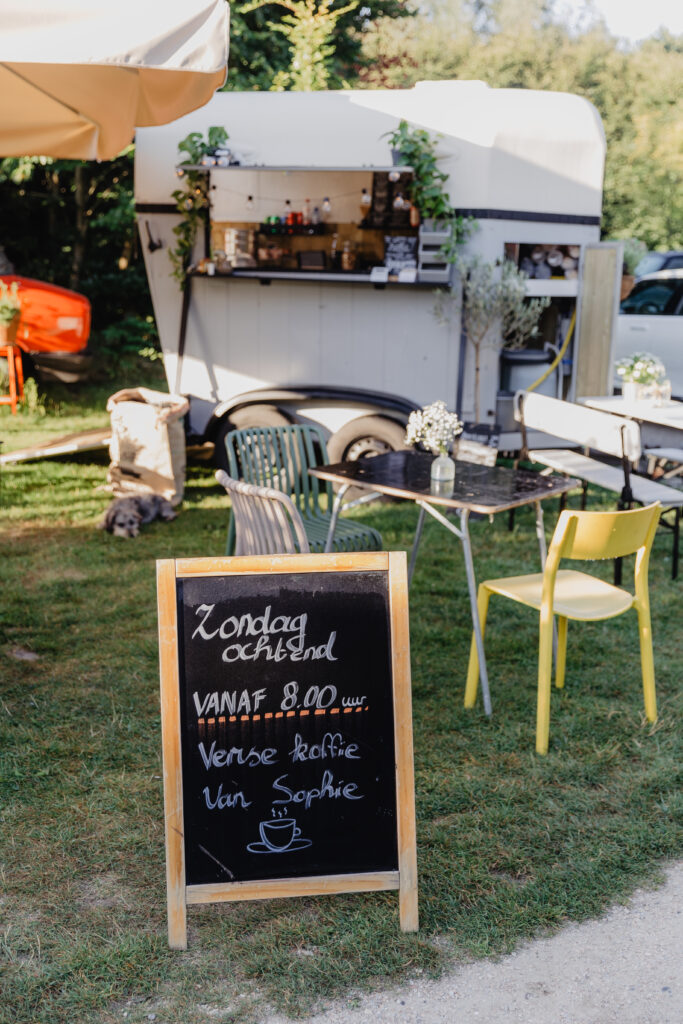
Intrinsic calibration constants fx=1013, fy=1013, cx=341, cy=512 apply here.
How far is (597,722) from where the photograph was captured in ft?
13.8

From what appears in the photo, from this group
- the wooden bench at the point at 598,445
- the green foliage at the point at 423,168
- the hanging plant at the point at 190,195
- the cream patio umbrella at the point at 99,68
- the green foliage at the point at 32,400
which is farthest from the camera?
the green foliage at the point at 32,400

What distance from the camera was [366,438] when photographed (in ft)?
25.5

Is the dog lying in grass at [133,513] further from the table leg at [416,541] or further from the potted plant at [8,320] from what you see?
the table leg at [416,541]

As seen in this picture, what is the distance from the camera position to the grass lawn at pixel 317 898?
8.87ft

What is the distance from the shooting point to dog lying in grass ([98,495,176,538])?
22.5 ft

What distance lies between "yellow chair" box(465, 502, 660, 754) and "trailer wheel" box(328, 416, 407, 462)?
11.2 feet

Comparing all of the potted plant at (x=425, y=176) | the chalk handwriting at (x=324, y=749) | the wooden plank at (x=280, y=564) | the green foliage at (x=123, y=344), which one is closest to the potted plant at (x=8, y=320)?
the potted plant at (x=425, y=176)

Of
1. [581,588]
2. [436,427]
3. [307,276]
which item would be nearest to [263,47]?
[307,276]

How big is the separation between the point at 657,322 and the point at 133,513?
6318 mm

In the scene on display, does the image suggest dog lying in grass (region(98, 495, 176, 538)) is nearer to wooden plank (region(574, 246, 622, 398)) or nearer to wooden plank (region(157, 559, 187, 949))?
wooden plank (region(574, 246, 622, 398))

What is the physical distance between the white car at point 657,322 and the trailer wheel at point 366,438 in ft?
12.1

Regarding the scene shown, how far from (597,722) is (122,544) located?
11.7 feet

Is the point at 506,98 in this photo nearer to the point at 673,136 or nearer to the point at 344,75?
the point at 344,75

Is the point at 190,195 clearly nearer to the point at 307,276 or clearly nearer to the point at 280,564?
the point at 307,276
